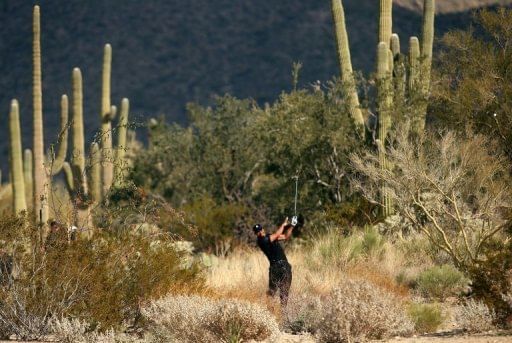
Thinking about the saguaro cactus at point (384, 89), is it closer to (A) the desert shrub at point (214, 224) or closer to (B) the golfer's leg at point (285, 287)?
(A) the desert shrub at point (214, 224)

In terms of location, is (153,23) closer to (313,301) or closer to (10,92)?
(10,92)

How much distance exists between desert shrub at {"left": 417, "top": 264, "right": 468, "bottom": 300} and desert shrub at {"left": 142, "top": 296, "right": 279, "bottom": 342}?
526 cm

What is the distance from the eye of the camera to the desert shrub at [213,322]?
1229 cm

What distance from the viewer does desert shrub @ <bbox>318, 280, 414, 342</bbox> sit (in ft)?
39.9

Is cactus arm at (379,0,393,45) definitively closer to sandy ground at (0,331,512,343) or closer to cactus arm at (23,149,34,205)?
cactus arm at (23,149,34,205)

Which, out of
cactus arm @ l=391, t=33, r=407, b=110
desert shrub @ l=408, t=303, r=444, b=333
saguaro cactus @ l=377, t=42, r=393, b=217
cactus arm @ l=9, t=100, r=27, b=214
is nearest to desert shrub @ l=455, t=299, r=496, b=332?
desert shrub @ l=408, t=303, r=444, b=333

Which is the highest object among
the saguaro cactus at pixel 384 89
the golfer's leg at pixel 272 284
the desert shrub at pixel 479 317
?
the saguaro cactus at pixel 384 89

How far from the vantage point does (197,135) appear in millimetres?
33062

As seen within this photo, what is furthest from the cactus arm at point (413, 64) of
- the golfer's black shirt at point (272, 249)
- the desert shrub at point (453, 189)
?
the golfer's black shirt at point (272, 249)

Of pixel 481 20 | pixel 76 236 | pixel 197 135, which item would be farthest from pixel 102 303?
pixel 197 135

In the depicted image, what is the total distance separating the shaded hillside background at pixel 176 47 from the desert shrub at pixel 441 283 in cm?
3842

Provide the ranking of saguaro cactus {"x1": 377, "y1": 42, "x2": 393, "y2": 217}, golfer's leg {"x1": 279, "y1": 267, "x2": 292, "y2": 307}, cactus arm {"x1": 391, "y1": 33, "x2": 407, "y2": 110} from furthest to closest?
1. cactus arm {"x1": 391, "y1": 33, "x2": 407, "y2": 110}
2. saguaro cactus {"x1": 377, "y1": 42, "x2": 393, "y2": 217}
3. golfer's leg {"x1": 279, "y1": 267, "x2": 292, "y2": 307}

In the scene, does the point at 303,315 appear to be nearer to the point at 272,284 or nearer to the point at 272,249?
the point at 272,284

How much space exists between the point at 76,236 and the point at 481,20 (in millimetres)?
13564
